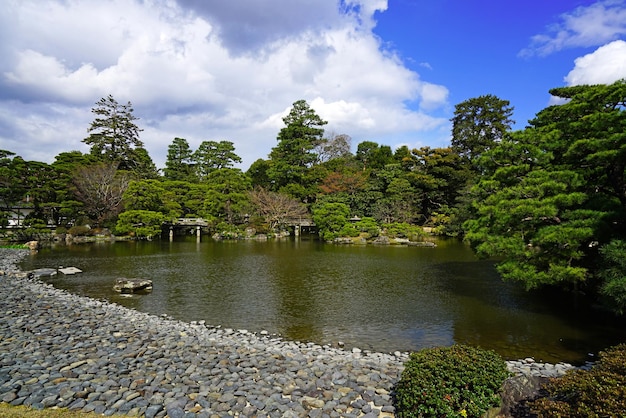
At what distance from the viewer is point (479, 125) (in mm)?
40531

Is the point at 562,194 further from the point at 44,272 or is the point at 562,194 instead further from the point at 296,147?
the point at 296,147

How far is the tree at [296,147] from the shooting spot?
37.3 m

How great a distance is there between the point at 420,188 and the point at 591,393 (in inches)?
1374

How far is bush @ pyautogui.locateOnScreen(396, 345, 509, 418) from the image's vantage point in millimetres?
3633

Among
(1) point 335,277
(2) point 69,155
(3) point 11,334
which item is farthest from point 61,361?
(2) point 69,155

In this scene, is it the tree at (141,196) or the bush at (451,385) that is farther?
the tree at (141,196)

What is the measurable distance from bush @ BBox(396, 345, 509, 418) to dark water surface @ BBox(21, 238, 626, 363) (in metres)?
3.38

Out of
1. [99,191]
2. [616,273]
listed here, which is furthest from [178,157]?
[616,273]

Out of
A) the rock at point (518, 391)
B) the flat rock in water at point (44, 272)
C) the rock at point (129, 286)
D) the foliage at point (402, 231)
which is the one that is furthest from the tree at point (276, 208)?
the rock at point (518, 391)

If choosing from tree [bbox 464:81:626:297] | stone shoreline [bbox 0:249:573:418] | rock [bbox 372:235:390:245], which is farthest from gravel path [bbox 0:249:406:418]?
rock [bbox 372:235:390:245]

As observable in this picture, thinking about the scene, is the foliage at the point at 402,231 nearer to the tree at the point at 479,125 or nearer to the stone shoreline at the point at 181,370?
the tree at the point at 479,125

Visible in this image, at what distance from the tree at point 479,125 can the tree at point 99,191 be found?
3406 cm

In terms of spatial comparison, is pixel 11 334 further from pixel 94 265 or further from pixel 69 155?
pixel 69 155

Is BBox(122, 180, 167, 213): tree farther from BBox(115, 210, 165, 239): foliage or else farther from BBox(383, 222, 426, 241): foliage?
BBox(383, 222, 426, 241): foliage
